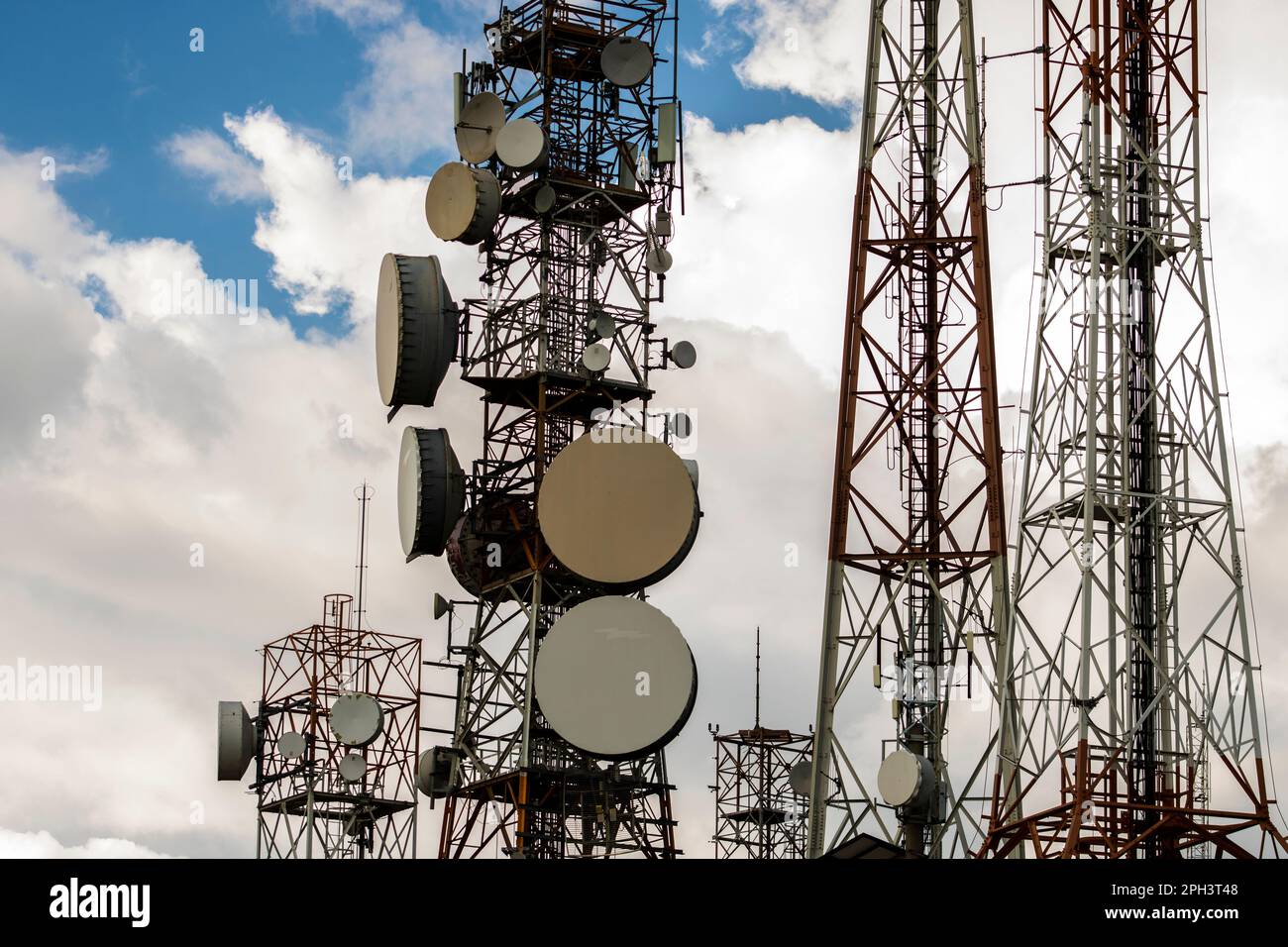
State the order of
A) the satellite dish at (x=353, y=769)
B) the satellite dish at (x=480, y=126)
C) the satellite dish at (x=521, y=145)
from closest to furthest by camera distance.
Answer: the satellite dish at (x=521, y=145) → the satellite dish at (x=480, y=126) → the satellite dish at (x=353, y=769)

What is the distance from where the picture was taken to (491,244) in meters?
65.6

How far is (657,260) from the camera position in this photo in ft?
212

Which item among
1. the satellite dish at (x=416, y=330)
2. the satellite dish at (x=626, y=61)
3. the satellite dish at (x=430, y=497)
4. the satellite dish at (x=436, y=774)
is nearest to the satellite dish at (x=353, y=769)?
the satellite dish at (x=436, y=774)

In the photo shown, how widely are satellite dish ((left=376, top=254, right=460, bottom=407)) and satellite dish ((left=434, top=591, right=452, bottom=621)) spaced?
5337 mm

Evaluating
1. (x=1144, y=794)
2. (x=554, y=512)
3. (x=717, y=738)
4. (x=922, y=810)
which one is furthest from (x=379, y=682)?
(x=1144, y=794)

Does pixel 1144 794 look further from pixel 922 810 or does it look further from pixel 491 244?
pixel 491 244

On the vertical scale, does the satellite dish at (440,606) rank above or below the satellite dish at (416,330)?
below

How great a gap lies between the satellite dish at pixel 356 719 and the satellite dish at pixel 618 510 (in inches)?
687

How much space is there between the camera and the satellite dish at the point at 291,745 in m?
80.9

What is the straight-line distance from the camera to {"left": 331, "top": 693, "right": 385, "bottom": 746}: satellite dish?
7562 cm

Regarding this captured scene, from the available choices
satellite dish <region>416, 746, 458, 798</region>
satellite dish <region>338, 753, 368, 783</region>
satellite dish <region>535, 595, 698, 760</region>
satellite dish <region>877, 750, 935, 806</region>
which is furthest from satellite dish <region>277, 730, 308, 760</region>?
satellite dish <region>877, 750, 935, 806</region>

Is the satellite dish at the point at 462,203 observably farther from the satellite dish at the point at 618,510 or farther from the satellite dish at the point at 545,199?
the satellite dish at the point at 618,510

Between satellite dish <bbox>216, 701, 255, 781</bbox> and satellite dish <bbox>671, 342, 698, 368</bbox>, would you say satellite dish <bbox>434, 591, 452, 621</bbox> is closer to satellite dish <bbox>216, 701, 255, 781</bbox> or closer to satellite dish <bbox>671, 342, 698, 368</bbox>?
satellite dish <bbox>671, 342, 698, 368</bbox>
